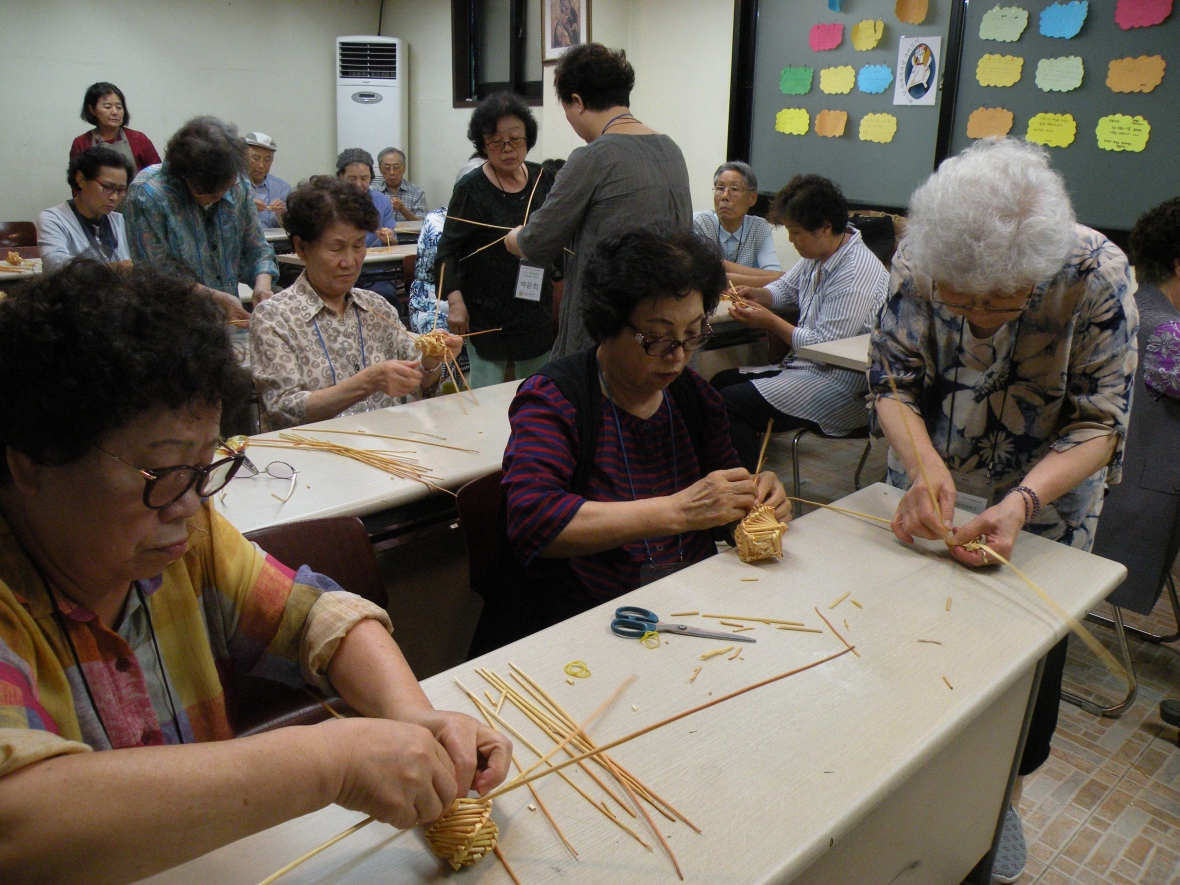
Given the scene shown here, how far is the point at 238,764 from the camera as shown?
2.62ft

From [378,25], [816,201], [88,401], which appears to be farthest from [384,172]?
[88,401]

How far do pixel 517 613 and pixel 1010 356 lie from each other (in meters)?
1.21

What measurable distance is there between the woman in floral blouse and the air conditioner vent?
22.5 feet

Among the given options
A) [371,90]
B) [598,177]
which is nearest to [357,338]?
[598,177]

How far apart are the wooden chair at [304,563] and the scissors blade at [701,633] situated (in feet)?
2.05

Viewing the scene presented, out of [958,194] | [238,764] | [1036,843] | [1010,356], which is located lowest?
[1036,843]

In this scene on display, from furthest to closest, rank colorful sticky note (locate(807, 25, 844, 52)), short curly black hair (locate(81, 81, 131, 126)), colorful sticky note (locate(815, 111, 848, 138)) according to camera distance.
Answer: short curly black hair (locate(81, 81, 131, 126)) → colorful sticky note (locate(815, 111, 848, 138)) → colorful sticky note (locate(807, 25, 844, 52))

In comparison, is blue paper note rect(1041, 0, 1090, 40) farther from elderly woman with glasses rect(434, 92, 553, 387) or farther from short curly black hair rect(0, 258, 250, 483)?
short curly black hair rect(0, 258, 250, 483)

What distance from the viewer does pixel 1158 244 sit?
9.41 ft

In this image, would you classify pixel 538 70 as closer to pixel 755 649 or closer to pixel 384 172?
pixel 384 172

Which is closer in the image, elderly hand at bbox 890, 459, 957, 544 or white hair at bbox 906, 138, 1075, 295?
white hair at bbox 906, 138, 1075, 295

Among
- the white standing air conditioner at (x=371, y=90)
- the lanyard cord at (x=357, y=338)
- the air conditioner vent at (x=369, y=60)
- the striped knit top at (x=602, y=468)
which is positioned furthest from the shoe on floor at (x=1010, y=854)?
the air conditioner vent at (x=369, y=60)

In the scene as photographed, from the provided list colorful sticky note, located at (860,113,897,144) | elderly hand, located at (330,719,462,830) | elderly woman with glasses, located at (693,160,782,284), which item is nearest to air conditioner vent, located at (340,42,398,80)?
elderly woman with glasses, located at (693,160,782,284)

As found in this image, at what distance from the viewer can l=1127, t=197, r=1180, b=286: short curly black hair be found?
2.82 meters
